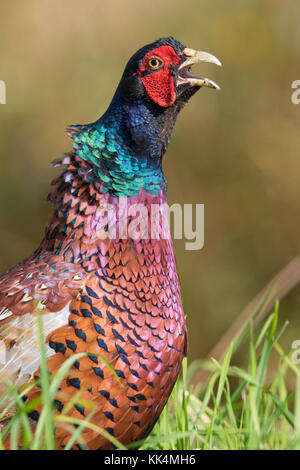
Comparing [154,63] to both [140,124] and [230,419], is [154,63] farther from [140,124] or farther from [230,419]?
[230,419]

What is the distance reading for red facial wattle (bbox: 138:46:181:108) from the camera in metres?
2.93

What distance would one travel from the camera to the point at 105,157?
2.84 metres

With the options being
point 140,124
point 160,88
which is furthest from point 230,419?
point 160,88

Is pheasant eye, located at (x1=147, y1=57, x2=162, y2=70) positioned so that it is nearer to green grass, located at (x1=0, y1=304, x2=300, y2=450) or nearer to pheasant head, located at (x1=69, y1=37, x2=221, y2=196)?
pheasant head, located at (x1=69, y1=37, x2=221, y2=196)

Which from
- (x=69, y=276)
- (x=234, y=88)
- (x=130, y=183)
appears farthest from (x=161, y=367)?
(x=234, y=88)

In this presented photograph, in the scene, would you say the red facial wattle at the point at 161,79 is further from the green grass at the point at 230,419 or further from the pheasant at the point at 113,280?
the green grass at the point at 230,419

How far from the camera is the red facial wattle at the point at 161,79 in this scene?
293 centimetres

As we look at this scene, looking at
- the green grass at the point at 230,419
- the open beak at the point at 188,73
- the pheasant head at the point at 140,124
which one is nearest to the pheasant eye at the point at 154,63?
the pheasant head at the point at 140,124

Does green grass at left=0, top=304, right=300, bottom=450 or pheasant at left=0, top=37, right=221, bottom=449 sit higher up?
pheasant at left=0, top=37, right=221, bottom=449

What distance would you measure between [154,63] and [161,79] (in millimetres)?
94

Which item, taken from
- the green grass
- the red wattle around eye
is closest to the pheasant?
the red wattle around eye

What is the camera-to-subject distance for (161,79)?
9.66 ft

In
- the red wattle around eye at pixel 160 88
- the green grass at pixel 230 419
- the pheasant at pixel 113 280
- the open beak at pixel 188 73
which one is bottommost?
the green grass at pixel 230 419

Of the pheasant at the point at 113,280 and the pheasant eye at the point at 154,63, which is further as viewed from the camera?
the pheasant eye at the point at 154,63
